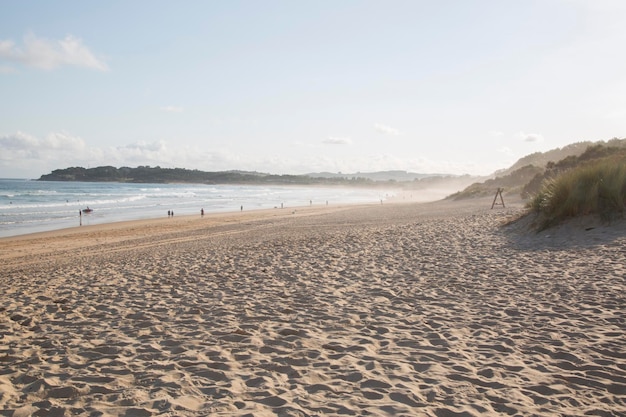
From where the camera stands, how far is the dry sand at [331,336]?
357 centimetres

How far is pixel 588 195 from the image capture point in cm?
1173

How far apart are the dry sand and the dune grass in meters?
1.58

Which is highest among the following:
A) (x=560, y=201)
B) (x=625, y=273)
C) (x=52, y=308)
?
(x=560, y=201)

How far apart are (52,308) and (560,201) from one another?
12596 mm

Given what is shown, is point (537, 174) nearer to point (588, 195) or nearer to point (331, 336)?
point (588, 195)

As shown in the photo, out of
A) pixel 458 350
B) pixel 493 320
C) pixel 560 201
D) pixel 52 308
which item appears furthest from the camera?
pixel 560 201

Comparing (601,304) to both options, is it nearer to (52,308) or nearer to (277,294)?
(277,294)

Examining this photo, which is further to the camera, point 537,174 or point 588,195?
point 537,174

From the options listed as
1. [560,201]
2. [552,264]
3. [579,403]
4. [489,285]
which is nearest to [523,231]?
[560,201]

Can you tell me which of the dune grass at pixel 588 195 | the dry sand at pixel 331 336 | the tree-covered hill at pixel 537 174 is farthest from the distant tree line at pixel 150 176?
the dry sand at pixel 331 336

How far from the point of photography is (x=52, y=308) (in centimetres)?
686

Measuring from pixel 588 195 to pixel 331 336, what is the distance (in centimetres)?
1009

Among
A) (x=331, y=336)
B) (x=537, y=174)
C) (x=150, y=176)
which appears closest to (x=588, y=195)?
(x=331, y=336)

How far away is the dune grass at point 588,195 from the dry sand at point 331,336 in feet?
5.18
